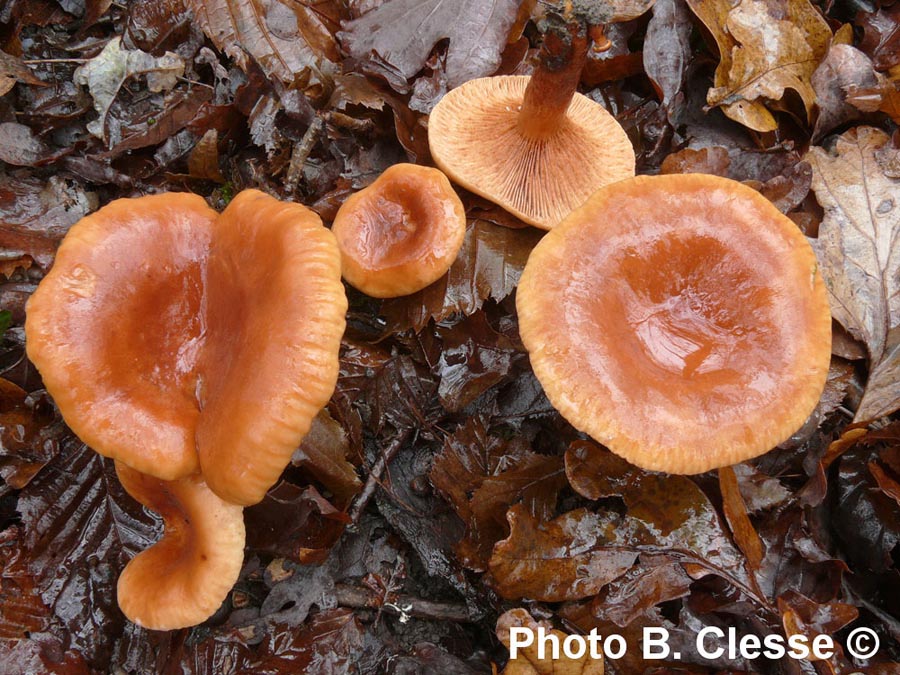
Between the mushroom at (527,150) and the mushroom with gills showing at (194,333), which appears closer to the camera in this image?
the mushroom with gills showing at (194,333)

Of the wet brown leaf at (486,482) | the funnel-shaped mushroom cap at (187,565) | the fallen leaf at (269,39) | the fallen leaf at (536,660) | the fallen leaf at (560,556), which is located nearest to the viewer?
the funnel-shaped mushroom cap at (187,565)

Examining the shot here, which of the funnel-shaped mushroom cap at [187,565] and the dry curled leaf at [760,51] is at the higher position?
the dry curled leaf at [760,51]

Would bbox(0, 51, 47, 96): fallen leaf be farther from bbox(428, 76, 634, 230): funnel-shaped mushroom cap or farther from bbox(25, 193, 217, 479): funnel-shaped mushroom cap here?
bbox(428, 76, 634, 230): funnel-shaped mushroom cap

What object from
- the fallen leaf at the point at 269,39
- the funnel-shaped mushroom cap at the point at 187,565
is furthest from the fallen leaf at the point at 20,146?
the funnel-shaped mushroom cap at the point at 187,565

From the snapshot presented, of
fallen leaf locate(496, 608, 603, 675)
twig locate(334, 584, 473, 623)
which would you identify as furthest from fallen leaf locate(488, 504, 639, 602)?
twig locate(334, 584, 473, 623)

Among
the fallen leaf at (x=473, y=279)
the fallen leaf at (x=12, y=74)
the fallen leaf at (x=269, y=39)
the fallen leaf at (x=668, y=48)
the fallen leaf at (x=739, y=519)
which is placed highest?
the fallen leaf at (x=668, y=48)

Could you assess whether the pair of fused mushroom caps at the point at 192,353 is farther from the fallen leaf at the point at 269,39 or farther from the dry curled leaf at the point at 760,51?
the dry curled leaf at the point at 760,51
